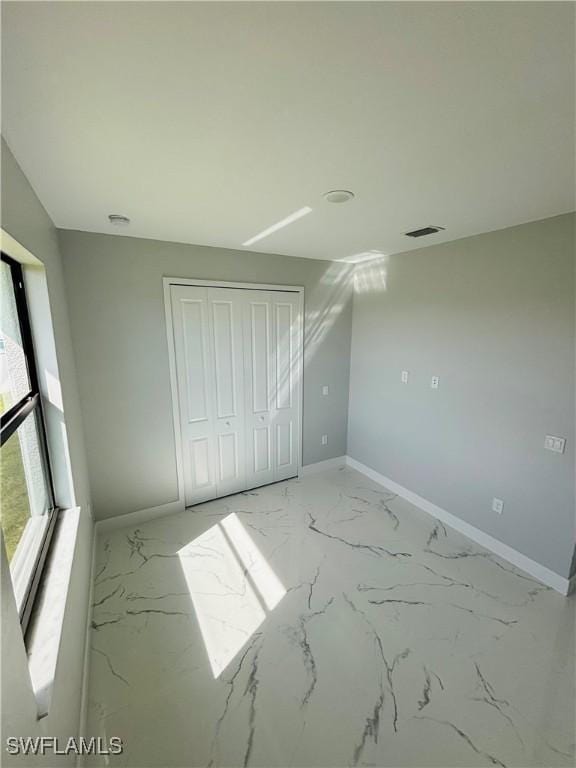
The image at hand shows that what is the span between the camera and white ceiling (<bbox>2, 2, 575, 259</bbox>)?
2.43 feet

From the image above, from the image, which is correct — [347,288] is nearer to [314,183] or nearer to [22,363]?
[314,183]

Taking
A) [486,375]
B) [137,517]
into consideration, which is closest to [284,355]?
[486,375]

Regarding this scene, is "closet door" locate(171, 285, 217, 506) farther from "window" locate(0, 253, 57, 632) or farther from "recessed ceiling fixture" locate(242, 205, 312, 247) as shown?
"window" locate(0, 253, 57, 632)

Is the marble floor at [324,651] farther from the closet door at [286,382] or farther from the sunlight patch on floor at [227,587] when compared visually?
the closet door at [286,382]

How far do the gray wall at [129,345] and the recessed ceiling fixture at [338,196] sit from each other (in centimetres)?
145

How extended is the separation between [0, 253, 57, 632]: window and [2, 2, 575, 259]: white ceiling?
0.65 metres

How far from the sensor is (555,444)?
7.20 feet

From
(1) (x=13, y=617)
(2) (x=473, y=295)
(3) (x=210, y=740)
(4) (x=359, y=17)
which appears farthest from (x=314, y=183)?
(3) (x=210, y=740)

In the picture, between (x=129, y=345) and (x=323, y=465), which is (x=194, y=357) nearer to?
(x=129, y=345)

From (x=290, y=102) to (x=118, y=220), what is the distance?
63.4 inches

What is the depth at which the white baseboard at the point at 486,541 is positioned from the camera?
227 centimetres

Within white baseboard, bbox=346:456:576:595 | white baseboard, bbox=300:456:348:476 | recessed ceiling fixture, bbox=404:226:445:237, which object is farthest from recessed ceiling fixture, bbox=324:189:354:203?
white baseboard, bbox=300:456:348:476

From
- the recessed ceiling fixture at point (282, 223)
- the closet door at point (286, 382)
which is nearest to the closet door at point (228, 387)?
the closet door at point (286, 382)

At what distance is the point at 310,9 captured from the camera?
71cm
